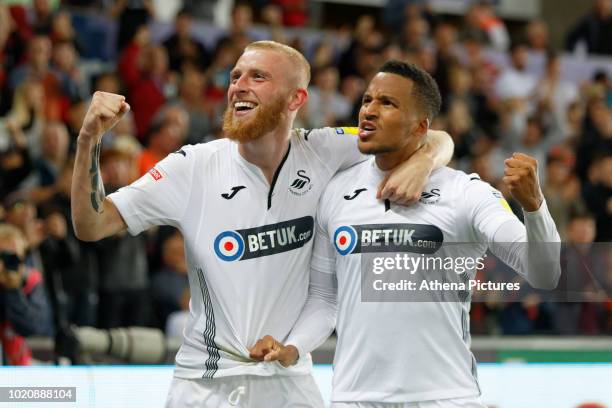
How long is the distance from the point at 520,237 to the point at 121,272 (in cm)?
486

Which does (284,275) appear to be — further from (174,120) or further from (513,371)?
(174,120)

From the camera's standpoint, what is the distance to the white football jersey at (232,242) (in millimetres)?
4598

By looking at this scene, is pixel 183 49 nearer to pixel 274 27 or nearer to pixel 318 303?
pixel 274 27

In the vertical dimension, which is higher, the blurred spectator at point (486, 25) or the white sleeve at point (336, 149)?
the blurred spectator at point (486, 25)

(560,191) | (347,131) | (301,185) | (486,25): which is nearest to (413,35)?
(486,25)

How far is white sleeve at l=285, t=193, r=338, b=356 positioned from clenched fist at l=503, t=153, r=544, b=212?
3.30 ft

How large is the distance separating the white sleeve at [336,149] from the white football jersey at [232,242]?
0.52 ft

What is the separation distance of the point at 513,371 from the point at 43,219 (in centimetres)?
410

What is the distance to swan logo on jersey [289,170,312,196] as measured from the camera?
4.77 metres

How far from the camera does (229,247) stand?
4633 mm

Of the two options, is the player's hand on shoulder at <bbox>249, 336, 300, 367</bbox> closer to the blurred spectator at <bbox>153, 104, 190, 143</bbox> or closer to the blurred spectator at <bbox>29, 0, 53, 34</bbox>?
the blurred spectator at <bbox>153, 104, 190, 143</bbox>

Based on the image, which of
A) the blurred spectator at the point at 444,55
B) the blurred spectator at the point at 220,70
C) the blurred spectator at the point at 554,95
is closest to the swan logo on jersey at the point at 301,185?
the blurred spectator at the point at 220,70

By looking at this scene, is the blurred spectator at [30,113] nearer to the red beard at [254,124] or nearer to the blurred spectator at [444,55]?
the red beard at [254,124]

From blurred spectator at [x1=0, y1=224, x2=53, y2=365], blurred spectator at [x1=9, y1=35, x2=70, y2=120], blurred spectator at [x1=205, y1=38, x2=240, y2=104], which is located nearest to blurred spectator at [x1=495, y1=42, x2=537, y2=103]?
blurred spectator at [x1=205, y1=38, x2=240, y2=104]
